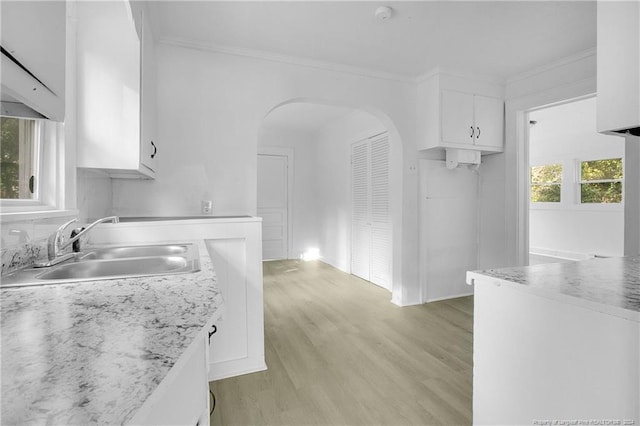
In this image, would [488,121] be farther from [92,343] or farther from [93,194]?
[92,343]

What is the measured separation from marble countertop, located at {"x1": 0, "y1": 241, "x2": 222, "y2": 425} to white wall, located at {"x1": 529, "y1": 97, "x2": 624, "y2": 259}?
6194 mm

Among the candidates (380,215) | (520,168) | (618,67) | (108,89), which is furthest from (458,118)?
(108,89)

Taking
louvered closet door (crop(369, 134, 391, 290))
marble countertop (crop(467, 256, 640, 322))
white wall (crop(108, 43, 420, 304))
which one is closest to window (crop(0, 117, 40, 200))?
white wall (crop(108, 43, 420, 304))

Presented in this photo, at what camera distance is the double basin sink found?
102 cm

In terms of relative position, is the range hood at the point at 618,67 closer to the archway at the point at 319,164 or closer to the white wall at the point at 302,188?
the archway at the point at 319,164

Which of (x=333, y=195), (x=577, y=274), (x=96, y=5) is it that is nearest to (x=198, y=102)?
(x=96, y=5)

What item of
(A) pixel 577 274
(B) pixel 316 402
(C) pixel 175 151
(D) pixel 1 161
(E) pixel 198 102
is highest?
(E) pixel 198 102

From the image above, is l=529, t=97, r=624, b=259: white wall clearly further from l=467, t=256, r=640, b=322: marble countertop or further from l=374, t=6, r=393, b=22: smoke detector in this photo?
l=467, t=256, r=640, b=322: marble countertop

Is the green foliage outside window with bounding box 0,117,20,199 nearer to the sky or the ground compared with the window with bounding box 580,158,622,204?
nearer to the ground

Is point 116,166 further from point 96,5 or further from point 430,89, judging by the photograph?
point 430,89

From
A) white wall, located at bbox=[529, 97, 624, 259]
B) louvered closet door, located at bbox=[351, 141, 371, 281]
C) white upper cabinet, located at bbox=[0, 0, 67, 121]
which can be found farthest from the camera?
white wall, located at bbox=[529, 97, 624, 259]

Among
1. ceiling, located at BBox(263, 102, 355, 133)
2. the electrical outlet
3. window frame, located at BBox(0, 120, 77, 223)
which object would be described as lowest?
the electrical outlet

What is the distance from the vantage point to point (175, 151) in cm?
243

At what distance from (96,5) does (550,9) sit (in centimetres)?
282
